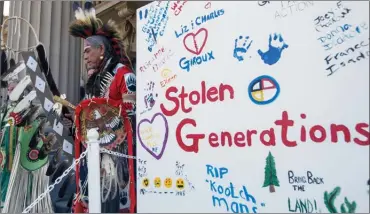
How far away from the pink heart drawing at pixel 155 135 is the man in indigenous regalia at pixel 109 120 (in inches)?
19.9

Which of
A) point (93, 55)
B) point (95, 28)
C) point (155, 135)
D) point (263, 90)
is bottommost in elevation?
point (155, 135)

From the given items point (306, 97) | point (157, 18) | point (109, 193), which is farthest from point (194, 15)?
point (109, 193)

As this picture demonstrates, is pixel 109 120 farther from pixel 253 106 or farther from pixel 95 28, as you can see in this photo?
pixel 253 106

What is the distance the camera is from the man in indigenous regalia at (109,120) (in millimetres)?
2564

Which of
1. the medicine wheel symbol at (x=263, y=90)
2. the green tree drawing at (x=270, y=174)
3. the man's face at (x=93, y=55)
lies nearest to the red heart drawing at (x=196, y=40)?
the medicine wheel symbol at (x=263, y=90)

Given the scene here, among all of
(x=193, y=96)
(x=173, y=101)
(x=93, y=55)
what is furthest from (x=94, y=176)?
(x=93, y=55)

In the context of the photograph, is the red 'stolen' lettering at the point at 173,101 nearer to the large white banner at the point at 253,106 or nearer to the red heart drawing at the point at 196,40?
the large white banner at the point at 253,106

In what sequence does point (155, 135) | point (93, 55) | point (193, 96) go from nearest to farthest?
point (193, 96), point (155, 135), point (93, 55)

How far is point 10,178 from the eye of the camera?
343cm

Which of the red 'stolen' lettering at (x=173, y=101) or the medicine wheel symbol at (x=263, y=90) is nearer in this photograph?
the medicine wheel symbol at (x=263, y=90)

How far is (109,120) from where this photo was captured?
8.49ft

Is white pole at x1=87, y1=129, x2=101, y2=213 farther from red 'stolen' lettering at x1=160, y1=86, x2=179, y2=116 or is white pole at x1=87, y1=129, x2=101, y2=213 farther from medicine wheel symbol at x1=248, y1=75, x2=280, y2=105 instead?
medicine wheel symbol at x1=248, y1=75, x2=280, y2=105

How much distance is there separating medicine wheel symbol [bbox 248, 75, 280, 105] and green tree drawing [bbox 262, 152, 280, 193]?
26 cm

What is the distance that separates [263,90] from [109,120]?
1.30 m
